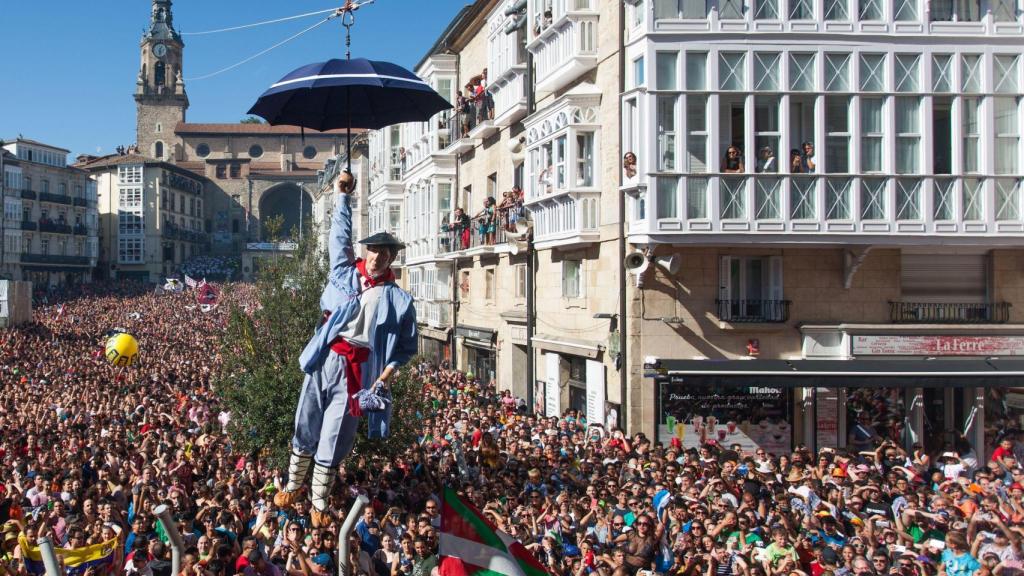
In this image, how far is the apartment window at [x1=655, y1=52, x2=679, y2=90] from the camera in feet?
61.3

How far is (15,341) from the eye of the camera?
32781 mm

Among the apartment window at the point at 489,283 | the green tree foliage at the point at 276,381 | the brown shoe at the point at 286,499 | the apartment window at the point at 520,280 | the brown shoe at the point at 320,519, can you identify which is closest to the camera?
the brown shoe at the point at 320,519

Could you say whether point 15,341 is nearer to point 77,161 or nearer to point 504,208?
point 504,208

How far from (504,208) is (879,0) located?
1135 cm

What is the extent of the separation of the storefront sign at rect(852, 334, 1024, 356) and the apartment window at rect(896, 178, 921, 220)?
93.6 inches

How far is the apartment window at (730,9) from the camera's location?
1867cm

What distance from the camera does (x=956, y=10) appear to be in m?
18.7

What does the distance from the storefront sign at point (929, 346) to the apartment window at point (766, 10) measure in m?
6.15

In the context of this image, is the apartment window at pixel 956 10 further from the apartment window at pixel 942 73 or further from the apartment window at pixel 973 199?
the apartment window at pixel 973 199

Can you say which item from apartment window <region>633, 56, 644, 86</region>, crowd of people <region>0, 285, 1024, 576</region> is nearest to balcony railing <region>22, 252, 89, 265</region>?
crowd of people <region>0, 285, 1024, 576</region>

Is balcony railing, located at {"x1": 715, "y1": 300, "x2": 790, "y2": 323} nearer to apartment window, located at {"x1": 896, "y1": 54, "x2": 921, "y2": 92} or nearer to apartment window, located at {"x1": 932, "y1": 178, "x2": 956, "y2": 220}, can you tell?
apartment window, located at {"x1": 932, "y1": 178, "x2": 956, "y2": 220}

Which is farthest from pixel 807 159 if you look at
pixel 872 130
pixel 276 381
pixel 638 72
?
pixel 276 381

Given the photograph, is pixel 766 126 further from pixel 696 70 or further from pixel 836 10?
pixel 836 10

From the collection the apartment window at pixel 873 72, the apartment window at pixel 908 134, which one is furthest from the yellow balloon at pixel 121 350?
the apartment window at pixel 908 134
